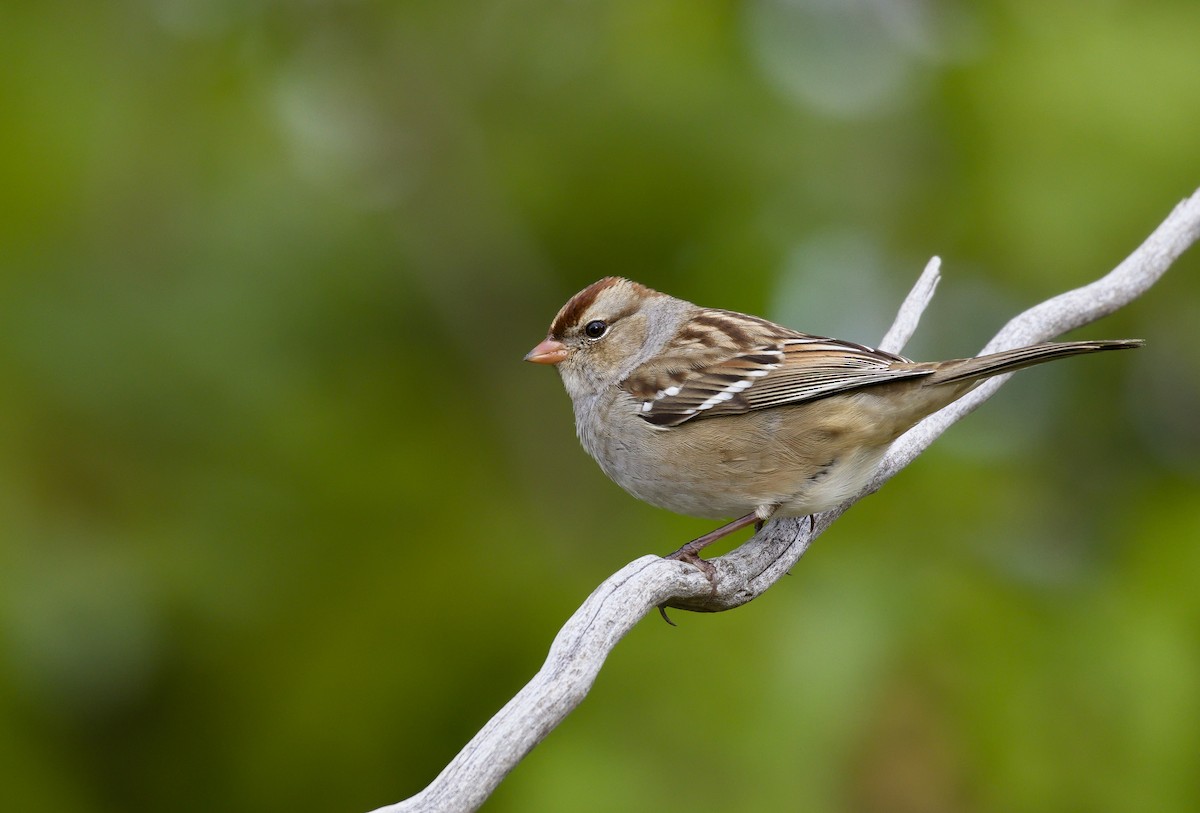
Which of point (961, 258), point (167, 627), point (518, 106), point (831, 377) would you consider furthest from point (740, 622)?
point (518, 106)

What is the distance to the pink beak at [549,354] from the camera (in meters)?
3.98

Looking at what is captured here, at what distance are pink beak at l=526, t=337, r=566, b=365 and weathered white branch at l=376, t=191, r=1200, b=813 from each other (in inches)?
38.1

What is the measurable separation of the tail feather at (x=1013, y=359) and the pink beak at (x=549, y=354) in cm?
130

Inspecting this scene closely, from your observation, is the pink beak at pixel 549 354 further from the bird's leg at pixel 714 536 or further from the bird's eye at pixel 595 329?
the bird's leg at pixel 714 536

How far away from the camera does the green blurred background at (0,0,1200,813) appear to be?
10.8ft

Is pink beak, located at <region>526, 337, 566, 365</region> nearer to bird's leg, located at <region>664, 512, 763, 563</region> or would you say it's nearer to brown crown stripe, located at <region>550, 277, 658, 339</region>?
brown crown stripe, located at <region>550, 277, 658, 339</region>

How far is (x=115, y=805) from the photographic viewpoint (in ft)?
12.3

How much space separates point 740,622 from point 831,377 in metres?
0.73

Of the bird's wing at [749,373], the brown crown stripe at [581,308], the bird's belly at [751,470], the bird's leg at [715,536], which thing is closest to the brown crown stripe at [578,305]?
the brown crown stripe at [581,308]

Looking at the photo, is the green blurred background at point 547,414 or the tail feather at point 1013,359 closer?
the tail feather at point 1013,359

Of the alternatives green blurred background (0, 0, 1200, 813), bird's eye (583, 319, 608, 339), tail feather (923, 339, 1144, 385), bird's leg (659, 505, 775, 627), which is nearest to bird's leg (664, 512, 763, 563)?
bird's leg (659, 505, 775, 627)

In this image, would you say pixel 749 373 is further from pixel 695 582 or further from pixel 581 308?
pixel 695 582

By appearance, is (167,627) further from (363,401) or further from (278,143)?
(278,143)

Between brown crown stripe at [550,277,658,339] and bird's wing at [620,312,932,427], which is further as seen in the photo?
brown crown stripe at [550,277,658,339]
